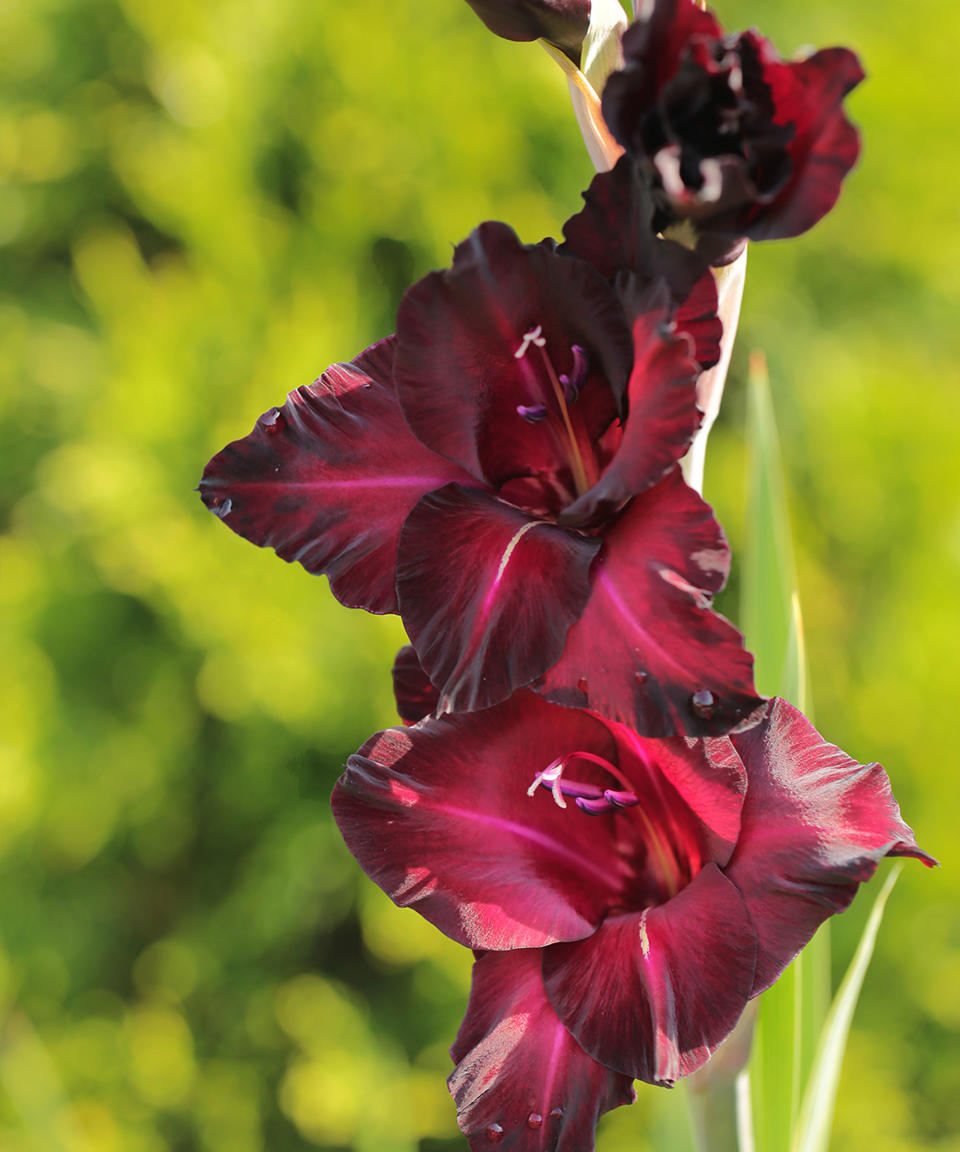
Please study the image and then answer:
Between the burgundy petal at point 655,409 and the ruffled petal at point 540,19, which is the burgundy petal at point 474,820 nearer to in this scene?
the burgundy petal at point 655,409

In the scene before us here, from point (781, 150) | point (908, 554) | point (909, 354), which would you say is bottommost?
point (908, 554)

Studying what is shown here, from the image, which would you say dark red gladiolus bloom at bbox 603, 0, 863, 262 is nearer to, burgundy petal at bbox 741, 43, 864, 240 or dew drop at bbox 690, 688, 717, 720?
burgundy petal at bbox 741, 43, 864, 240

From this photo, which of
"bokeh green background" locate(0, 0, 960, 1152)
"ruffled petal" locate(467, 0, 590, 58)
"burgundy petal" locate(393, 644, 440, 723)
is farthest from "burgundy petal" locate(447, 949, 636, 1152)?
"bokeh green background" locate(0, 0, 960, 1152)

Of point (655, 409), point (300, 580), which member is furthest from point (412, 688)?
point (300, 580)

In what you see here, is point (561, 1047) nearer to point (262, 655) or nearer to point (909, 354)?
point (262, 655)

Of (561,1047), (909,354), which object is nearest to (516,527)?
(561,1047)
